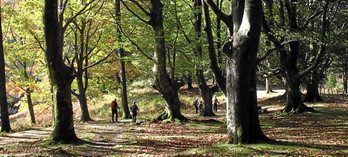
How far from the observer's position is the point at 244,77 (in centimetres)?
1425

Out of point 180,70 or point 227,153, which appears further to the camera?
Answer: point 180,70

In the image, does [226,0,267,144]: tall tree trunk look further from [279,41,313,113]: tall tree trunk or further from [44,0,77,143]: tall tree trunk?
[279,41,313,113]: tall tree trunk

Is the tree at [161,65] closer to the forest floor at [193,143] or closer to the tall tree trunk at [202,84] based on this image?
the forest floor at [193,143]

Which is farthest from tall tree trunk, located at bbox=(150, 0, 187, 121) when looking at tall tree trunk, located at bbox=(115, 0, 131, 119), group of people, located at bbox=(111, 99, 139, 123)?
tall tree trunk, located at bbox=(115, 0, 131, 119)

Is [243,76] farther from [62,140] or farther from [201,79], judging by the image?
[201,79]

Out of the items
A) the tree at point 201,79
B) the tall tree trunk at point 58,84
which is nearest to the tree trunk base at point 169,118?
the tree at point 201,79

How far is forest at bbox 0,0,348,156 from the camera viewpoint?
14.6 m

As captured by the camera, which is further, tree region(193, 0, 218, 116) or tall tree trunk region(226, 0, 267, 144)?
tree region(193, 0, 218, 116)

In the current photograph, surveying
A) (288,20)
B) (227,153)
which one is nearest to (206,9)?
(288,20)

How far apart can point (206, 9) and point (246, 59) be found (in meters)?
9.84

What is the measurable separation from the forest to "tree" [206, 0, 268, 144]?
3 centimetres

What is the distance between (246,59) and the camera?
1428cm

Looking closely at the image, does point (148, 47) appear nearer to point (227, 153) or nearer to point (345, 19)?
point (345, 19)

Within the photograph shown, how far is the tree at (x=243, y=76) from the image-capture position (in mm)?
14078
